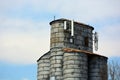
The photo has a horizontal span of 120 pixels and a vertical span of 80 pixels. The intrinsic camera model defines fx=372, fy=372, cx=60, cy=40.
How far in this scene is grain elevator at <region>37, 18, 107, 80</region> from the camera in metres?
43.4

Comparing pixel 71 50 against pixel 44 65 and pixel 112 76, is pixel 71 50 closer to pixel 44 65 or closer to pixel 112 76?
pixel 44 65

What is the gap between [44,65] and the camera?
4775 centimetres

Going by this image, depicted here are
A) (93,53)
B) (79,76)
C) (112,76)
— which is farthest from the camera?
(112,76)

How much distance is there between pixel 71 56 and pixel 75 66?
51.9 inches

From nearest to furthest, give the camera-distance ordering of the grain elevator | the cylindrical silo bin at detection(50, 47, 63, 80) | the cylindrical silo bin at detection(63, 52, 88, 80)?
the cylindrical silo bin at detection(63, 52, 88, 80)
the grain elevator
the cylindrical silo bin at detection(50, 47, 63, 80)

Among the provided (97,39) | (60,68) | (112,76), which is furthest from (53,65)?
(112,76)

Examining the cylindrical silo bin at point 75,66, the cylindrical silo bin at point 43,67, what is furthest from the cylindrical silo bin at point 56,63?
the cylindrical silo bin at point 43,67

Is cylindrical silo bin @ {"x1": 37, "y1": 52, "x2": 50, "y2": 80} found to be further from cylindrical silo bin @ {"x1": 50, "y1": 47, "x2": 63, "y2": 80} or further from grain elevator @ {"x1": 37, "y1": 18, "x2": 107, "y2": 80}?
cylindrical silo bin @ {"x1": 50, "y1": 47, "x2": 63, "y2": 80}

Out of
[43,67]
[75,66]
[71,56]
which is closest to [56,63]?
[71,56]

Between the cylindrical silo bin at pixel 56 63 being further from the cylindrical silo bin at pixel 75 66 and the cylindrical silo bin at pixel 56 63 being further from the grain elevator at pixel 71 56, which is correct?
the cylindrical silo bin at pixel 75 66

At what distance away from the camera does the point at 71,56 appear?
143ft

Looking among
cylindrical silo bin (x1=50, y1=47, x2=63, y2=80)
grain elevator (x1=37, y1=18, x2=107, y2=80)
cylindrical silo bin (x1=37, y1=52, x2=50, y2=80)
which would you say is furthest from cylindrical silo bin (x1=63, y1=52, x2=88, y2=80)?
cylindrical silo bin (x1=37, y1=52, x2=50, y2=80)

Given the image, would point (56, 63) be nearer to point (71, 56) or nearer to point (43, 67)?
point (71, 56)

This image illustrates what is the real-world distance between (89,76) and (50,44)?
21.0 ft
